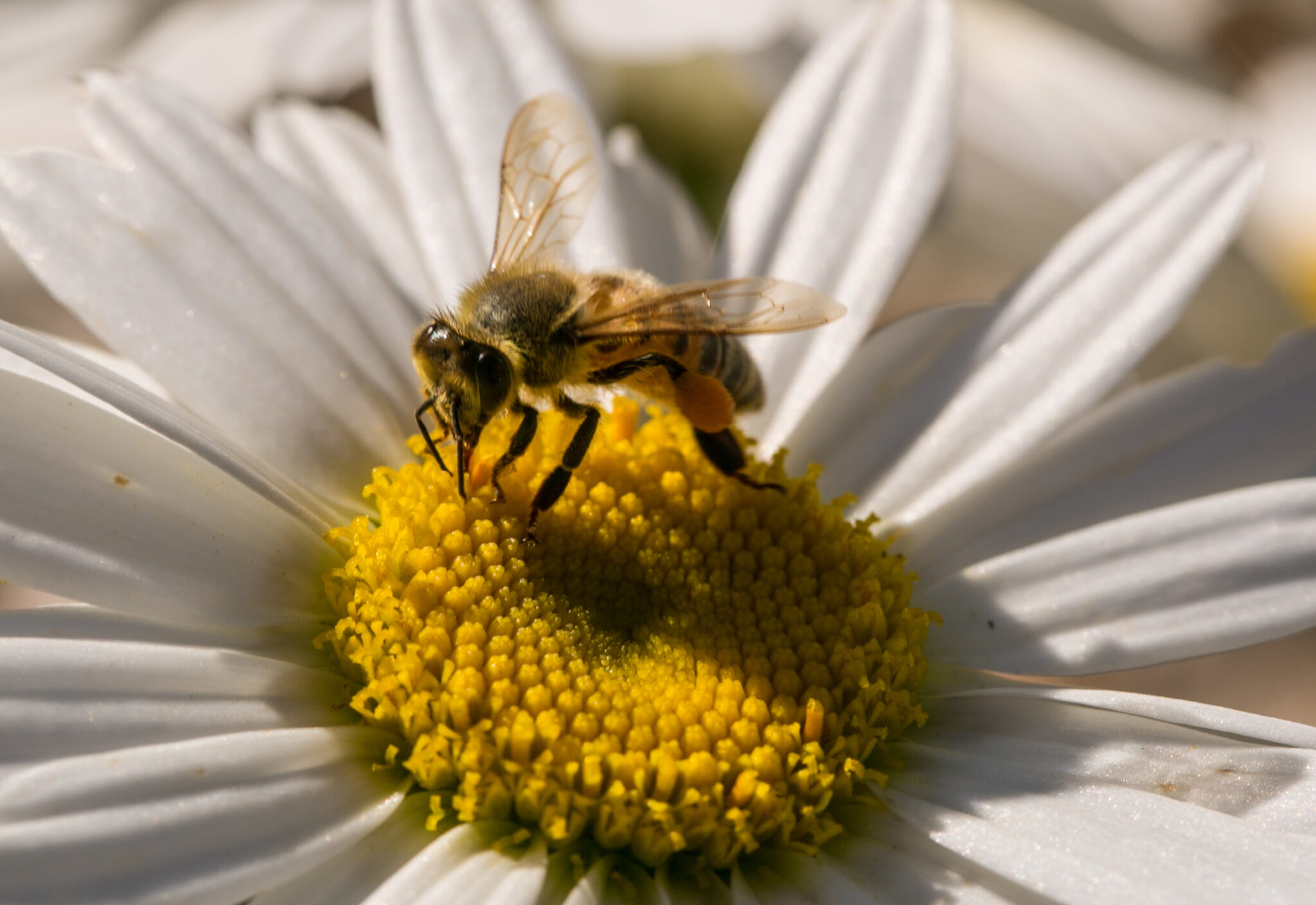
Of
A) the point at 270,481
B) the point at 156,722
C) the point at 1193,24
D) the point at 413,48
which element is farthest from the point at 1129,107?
the point at 156,722

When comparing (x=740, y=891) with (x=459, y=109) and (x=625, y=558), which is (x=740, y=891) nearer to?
(x=625, y=558)

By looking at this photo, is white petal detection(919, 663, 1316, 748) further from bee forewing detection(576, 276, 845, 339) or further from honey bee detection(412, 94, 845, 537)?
bee forewing detection(576, 276, 845, 339)

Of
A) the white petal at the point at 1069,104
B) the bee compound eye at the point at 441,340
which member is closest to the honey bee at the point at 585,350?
the bee compound eye at the point at 441,340

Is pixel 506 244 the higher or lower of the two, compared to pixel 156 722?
higher

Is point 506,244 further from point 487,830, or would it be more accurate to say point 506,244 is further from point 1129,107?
point 1129,107

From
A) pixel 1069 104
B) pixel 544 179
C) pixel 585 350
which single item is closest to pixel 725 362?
pixel 585 350

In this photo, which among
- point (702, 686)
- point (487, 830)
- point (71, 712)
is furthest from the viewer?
point (702, 686)

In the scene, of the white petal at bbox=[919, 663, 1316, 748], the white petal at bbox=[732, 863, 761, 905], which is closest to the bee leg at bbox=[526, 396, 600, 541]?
the white petal at bbox=[732, 863, 761, 905]
